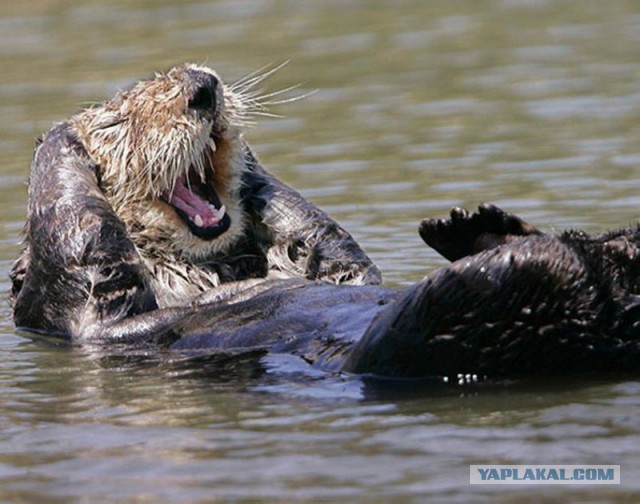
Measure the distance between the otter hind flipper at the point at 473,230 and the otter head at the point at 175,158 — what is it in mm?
1100

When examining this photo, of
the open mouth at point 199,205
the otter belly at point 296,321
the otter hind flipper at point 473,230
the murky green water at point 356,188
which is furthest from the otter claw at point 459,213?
the open mouth at point 199,205

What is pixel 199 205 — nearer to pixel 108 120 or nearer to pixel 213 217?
pixel 213 217

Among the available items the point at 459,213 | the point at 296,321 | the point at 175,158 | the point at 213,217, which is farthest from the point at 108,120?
the point at 459,213

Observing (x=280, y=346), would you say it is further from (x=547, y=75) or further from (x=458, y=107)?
(x=547, y=75)

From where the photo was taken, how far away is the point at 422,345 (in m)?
4.83

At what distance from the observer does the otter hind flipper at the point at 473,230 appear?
217 inches

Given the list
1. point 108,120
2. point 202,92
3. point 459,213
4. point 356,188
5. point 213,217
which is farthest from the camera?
point 356,188

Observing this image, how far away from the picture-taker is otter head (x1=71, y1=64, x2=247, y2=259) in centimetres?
630

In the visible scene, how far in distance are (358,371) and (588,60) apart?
7504mm

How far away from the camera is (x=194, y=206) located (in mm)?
6520

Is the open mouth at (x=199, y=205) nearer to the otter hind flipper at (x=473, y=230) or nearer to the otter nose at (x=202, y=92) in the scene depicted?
the otter nose at (x=202, y=92)

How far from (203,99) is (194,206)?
504mm

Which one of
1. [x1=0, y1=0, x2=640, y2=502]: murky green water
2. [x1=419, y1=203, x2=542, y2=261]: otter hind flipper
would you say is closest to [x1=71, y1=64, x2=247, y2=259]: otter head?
[x1=0, y1=0, x2=640, y2=502]: murky green water

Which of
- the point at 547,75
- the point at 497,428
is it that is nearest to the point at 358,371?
the point at 497,428
